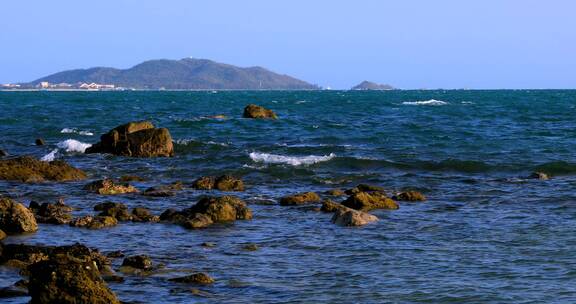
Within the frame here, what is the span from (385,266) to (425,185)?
38.1ft

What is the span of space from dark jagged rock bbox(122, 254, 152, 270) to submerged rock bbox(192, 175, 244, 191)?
1050 centimetres

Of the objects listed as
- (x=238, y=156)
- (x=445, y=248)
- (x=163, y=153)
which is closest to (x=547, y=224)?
(x=445, y=248)

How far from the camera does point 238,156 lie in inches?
1307

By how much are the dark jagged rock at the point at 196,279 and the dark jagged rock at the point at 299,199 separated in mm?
8472

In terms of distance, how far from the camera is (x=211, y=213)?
18.2 metres

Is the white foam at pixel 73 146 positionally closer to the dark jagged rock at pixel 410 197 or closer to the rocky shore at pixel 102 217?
the rocky shore at pixel 102 217

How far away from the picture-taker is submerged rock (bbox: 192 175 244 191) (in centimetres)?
2402

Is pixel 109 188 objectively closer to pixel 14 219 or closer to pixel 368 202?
pixel 14 219

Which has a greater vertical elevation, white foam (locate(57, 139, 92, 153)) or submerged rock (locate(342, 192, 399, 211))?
submerged rock (locate(342, 192, 399, 211))

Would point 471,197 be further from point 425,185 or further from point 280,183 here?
point 280,183

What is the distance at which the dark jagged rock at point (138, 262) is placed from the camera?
13.2 metres

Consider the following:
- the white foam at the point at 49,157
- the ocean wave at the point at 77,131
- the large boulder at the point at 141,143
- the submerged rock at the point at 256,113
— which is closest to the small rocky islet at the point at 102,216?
the white foam at the point at 49,157

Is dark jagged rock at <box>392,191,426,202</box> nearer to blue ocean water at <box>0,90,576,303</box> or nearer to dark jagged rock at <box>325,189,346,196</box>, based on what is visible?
blue ocean water at <box>0,90,576,303</box>

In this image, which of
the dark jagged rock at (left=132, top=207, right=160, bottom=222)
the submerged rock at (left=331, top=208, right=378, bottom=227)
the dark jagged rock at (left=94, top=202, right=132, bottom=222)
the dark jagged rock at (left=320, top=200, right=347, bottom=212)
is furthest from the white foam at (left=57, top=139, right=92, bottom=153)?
the submerged rock at (left=331, top=208, right=378, bottom=227)
